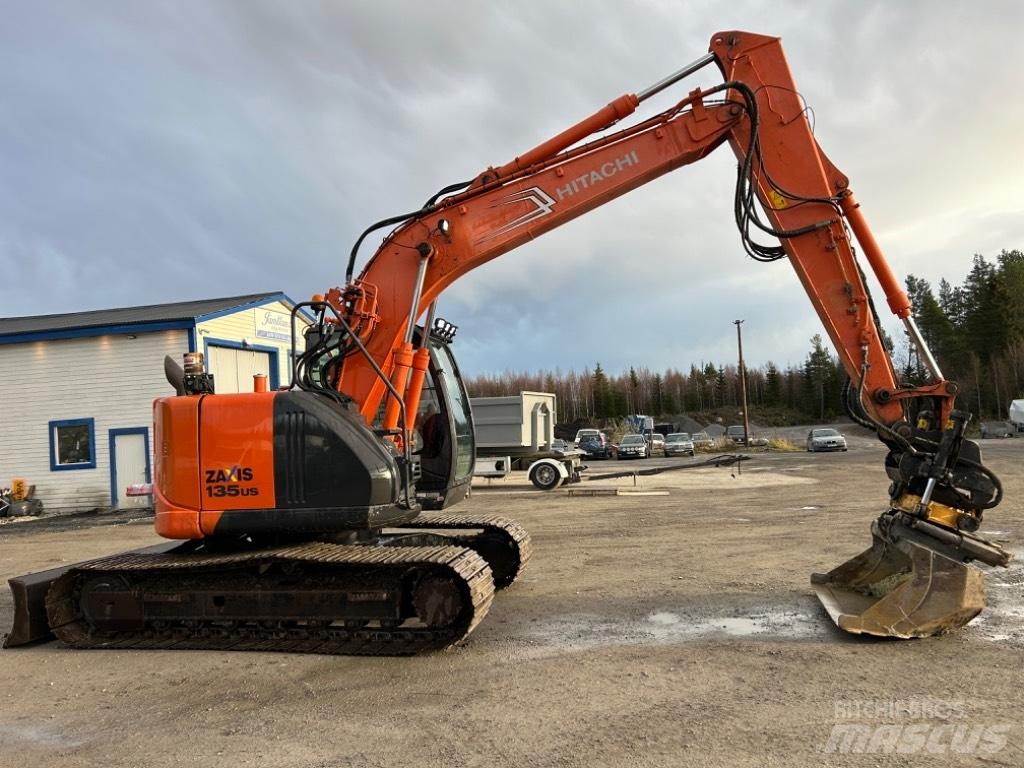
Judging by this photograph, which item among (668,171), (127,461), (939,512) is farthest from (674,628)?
(127,461)

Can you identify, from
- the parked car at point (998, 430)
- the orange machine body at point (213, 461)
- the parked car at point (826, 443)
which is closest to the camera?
the orange machine body at point (213, 461)

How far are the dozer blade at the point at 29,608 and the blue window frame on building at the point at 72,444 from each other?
48.1 feet

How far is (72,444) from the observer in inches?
800

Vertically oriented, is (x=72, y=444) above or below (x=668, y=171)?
below

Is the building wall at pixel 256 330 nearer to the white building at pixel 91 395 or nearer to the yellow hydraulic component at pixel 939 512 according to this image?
the white building at pixel 91 395

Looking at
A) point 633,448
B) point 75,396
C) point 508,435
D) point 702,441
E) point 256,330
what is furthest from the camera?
point 702,441

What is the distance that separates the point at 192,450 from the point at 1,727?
2.39 metres

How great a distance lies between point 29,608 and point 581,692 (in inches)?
202

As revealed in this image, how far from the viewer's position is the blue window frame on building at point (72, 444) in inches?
792

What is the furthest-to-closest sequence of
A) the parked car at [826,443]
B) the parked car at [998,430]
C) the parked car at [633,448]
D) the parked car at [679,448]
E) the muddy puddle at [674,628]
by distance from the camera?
the parked car at [998,430]
the parked car at [679,448]
the parked car at [633,448]
the parked car at [826,443]
the muddy puddle at [674,628]

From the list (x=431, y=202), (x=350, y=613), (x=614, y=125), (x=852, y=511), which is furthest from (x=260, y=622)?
(x=852, y=511)

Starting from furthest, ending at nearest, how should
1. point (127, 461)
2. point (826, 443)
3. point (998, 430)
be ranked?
point (998, 430) → point (826, 443) → point (127, 461)

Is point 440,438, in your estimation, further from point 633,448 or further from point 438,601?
point 633,448

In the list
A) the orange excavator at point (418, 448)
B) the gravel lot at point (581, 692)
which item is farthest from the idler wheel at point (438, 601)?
the gravel lot at point (581, 692)
